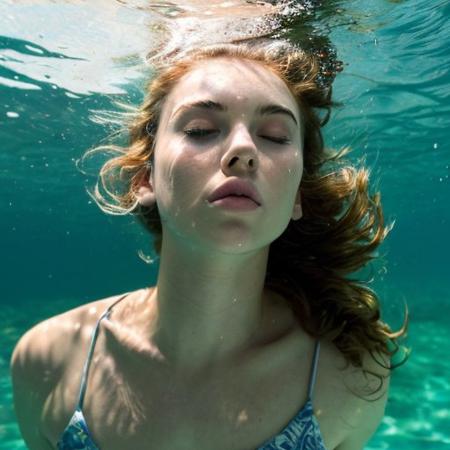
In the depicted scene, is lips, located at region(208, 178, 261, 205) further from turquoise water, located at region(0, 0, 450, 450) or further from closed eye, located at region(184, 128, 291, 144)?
turquoise water, located at region(0, 0, 450, 450)

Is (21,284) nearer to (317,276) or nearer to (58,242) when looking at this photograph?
(58,242)

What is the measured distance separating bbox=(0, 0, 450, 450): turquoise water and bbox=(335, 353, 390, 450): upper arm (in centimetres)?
180

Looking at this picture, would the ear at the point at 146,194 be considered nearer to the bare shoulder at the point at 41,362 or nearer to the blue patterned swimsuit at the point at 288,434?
the bare shoulder at the point at 41,362

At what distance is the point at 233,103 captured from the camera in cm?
290

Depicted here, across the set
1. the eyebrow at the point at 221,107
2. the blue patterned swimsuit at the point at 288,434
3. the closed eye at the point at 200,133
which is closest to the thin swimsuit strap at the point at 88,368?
the blue patterned swimsuit at the point at 288,434

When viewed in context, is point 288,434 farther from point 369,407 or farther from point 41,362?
point 41,362

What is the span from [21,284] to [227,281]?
90804mm

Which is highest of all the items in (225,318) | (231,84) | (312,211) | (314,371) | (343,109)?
(231,84)

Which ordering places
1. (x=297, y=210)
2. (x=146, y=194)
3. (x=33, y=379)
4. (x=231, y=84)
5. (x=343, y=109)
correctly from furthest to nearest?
(x=343, y=109)
(x=146, y=194)
(x=297, y=210)
(x=33, y=379)
(x=231, y=84)

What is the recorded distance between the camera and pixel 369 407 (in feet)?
10.4

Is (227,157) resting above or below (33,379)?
above

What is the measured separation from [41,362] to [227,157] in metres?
1.86

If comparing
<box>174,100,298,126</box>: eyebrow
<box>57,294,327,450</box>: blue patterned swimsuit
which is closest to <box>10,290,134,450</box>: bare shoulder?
<box>57,294,327,450</box>: blue patterned swimsuit

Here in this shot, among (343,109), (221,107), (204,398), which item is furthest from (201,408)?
(343,109)
